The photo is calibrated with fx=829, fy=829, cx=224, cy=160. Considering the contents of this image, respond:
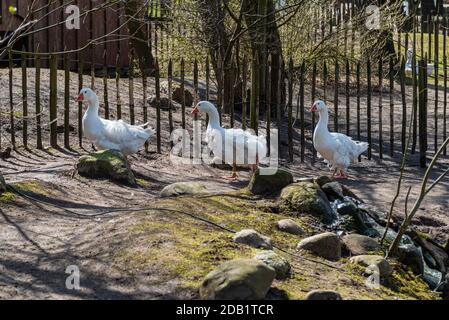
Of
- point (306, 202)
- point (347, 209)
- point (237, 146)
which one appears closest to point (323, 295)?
point (306, 202)

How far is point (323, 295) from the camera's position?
5.41m

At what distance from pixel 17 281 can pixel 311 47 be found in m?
9.42

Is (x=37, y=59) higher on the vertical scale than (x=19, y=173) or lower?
higher

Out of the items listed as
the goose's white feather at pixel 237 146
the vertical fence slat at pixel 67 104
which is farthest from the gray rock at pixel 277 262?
the vertical fence slat at pixel 67 104

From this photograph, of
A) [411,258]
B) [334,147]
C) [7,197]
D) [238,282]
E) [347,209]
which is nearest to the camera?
[238,282]

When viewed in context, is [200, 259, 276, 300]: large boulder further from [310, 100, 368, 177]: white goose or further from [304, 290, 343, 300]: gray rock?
[310, 100, 368, 177]: white goose

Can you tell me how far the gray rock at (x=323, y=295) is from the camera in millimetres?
5402

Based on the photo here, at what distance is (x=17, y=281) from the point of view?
5832mm

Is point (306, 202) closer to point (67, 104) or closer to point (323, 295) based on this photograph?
point (323, 295)

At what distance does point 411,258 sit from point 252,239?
1741 millimetres

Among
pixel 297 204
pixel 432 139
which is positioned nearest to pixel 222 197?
pixel 297 204

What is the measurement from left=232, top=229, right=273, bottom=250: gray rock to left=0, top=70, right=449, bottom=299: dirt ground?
3.00ft

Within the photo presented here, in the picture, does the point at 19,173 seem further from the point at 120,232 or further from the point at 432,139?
the point at 432,139

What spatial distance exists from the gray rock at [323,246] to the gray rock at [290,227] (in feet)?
1.45
